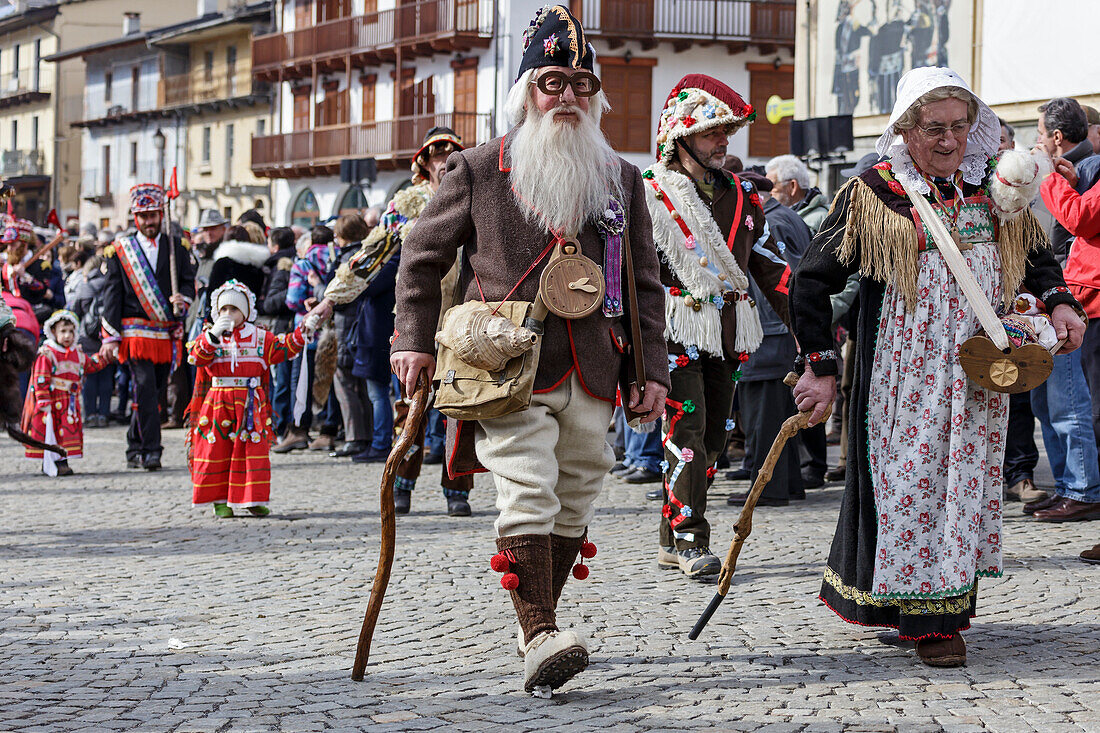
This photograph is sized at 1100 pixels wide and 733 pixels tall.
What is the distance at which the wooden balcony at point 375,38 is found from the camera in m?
39.5

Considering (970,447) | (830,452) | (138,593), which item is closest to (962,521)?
(970,447)

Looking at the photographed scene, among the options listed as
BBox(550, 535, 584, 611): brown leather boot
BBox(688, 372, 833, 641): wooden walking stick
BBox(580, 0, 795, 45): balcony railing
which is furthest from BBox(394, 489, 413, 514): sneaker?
BBox(580, 0, 795, 45): balcony railing

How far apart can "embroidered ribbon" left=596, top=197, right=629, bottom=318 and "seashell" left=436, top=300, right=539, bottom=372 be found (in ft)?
1.17

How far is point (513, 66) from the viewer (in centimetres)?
3897

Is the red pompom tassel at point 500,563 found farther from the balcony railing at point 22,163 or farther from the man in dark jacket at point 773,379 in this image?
the balcony railing at point 22,163

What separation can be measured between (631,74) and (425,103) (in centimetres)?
594

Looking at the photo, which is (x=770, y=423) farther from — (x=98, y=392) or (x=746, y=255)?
(x=98, y=392)

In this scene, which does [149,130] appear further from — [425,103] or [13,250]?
[13,250]

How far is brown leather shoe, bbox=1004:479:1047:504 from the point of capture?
8867 millimetres

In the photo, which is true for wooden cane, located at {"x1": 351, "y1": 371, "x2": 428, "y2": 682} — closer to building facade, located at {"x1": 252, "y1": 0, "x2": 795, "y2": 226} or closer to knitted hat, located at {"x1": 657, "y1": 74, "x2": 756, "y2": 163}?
knitted hat, located at {"x1": 657, "y1": 74, "x2": 756, "y2": 163}

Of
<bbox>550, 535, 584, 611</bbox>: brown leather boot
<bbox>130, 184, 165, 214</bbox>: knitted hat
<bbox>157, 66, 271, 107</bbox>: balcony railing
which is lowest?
<bbox>550, 535, 584, 611</bbox>: brown leather boot

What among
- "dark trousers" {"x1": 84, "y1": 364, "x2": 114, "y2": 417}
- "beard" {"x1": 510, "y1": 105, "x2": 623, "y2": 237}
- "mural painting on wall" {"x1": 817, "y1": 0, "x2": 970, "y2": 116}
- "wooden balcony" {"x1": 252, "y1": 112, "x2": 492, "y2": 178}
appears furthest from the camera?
"wooden balcony" {"x1": 252, "y1": 112, "x2": 492, "y2": 178}

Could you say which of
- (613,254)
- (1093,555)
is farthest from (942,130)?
(1093,555)

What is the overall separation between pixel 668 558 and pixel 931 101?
2626 millimetres
